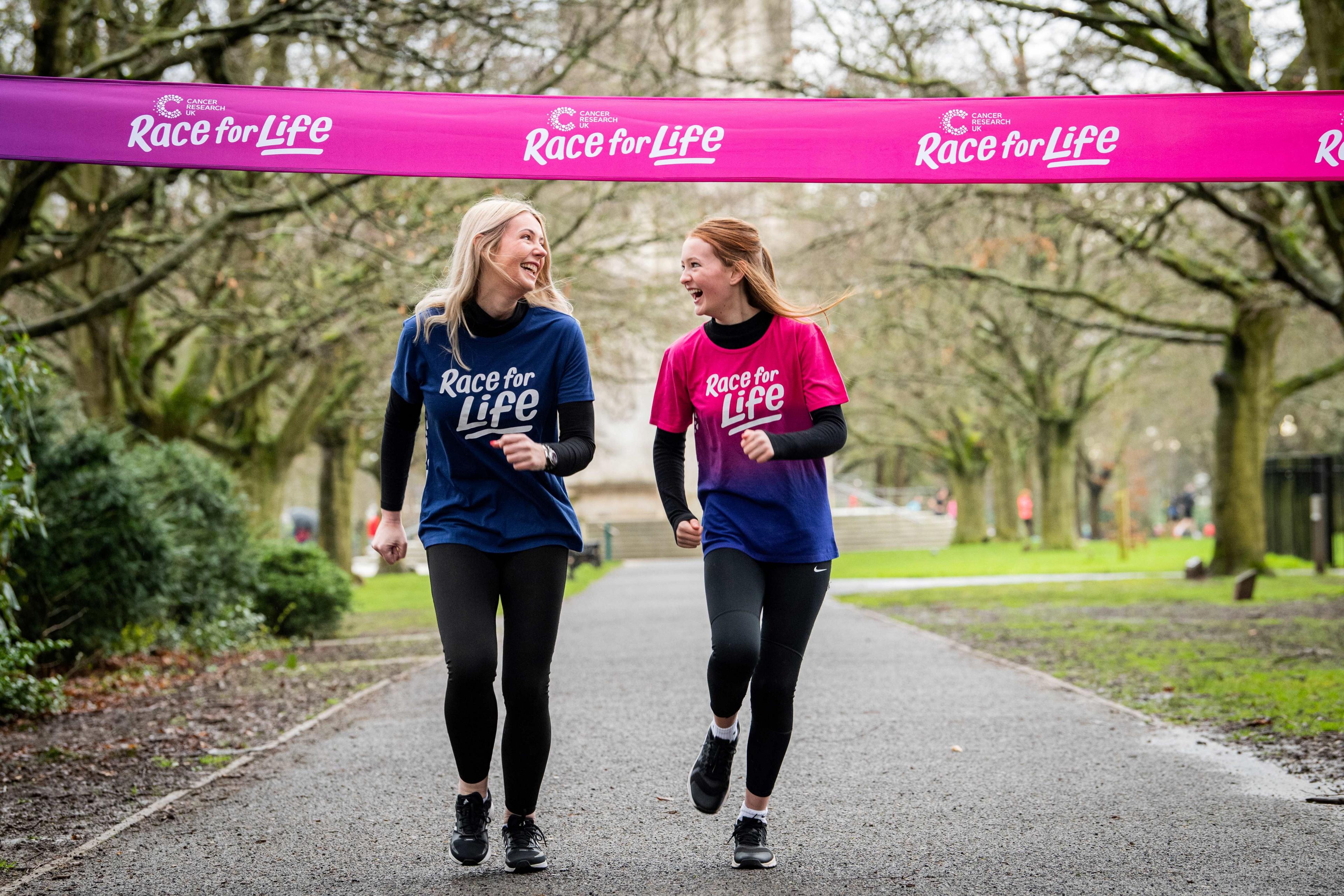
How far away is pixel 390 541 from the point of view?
4.18 meters

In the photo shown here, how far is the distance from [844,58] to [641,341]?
257 inches

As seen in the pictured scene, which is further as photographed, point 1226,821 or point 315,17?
point 315,17

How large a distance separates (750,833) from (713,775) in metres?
0.21

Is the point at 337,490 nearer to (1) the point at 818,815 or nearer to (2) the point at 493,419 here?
(1) the point at 818,815

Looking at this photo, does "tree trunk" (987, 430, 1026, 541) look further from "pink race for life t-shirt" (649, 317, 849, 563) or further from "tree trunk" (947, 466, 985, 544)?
"pink race for life t-shirt" (649, 317, 849, 563)

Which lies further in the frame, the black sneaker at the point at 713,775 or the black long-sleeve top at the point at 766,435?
the black sneaker at the point at 713,775

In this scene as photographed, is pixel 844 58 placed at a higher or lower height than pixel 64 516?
higher

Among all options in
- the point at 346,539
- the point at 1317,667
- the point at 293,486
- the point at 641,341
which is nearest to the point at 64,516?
the point at 1317,667

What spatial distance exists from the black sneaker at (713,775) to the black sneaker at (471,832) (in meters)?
0.66

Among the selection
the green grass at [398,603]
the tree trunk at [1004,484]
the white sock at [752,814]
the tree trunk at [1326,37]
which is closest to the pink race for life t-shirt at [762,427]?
the white sock at [752,814]

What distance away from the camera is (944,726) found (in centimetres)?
713

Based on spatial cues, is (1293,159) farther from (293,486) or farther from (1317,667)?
(293,486)

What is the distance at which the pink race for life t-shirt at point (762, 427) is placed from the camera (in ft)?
13.8

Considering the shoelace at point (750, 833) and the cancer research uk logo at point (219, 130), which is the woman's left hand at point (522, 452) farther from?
the cancer research uk logo at point (219, 130)
